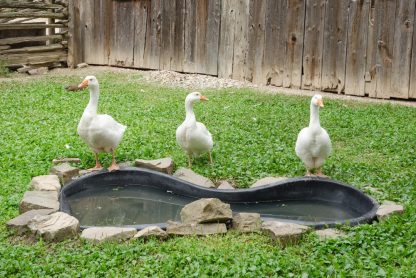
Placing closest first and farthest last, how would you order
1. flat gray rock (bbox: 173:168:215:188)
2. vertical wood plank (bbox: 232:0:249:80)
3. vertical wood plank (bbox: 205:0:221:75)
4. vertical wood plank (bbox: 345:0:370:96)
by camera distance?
flat gray rock (bbox: 173:168:215:188)
vertical wood plank (bbox: 345:0:370:96)
vertical wood plank (bbox: 232:0:249:80)
vertical wood plank (bbox: 205:0:221:75)

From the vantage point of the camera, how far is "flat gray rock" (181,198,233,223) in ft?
18.5

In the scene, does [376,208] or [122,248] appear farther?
[376,208]

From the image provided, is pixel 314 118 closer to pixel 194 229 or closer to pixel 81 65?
pixel 194 229

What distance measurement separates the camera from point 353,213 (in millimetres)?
6461

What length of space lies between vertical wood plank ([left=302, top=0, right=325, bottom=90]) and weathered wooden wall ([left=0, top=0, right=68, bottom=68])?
22.5 ft

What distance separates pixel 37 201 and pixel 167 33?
31.8ft

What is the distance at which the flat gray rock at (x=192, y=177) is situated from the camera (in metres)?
7.04

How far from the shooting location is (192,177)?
7.18 metres

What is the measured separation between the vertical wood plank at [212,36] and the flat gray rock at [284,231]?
9.42 meters

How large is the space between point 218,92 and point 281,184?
657 cm

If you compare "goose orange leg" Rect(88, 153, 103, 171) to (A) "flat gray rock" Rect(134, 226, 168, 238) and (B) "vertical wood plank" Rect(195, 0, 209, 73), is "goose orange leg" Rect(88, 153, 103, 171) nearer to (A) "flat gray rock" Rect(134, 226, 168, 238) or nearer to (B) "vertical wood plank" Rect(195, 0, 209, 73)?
(A) "flat gray rock" Rect(134, 226, 168, 238)

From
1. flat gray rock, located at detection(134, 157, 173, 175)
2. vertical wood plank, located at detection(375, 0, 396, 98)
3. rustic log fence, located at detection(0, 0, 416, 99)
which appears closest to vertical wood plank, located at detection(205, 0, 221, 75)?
rustic log fence, located at detection(0, 0, 416, 99)

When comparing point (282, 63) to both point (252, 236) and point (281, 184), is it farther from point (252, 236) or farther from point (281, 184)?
point (252, 236)

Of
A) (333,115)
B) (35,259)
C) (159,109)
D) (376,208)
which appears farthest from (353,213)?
(159,109)
